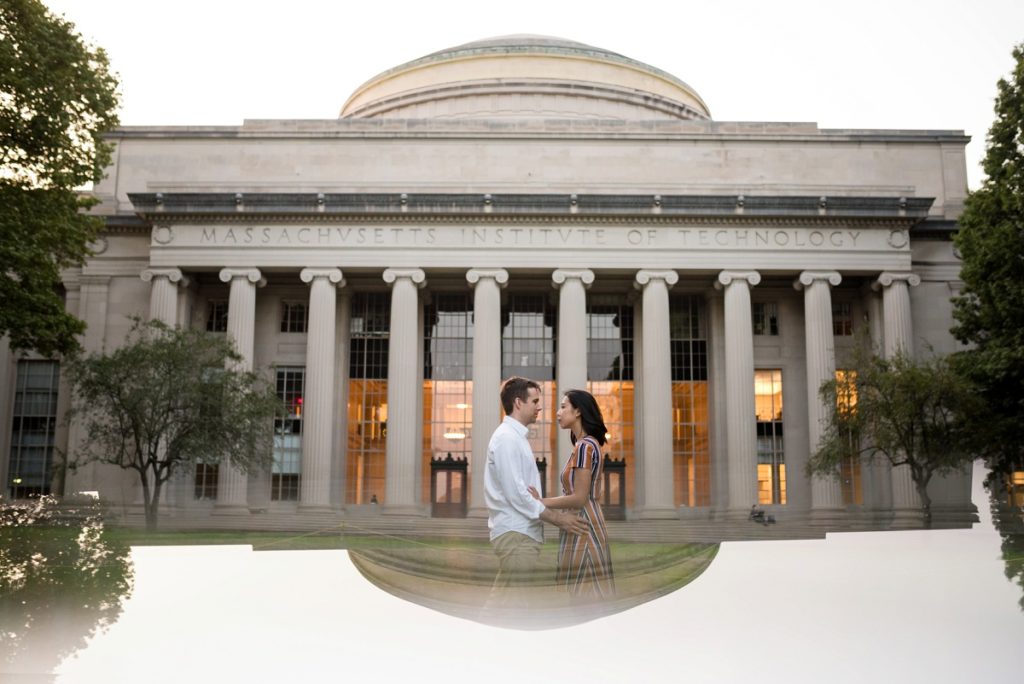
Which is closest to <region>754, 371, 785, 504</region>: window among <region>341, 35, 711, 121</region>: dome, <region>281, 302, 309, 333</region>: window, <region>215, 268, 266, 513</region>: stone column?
<region>341, 35, 711, 121</region>: dome

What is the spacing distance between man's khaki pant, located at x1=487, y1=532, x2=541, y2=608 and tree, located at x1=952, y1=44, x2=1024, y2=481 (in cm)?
2995

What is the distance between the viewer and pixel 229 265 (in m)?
47.7

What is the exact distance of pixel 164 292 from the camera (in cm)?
4750

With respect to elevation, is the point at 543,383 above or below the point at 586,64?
below

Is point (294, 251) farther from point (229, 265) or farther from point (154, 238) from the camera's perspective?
point (154, 238)

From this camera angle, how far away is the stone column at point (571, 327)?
46.9 meters

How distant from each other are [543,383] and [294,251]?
1439 cm

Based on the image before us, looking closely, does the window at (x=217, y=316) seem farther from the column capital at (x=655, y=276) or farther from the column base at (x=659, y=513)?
the column base at (x=659, y=513)

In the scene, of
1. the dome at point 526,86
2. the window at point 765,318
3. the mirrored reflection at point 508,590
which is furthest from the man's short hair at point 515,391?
the dome at point 526,86

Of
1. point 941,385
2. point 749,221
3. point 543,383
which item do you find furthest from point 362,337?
point 941,385

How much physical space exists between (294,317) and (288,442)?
660 centimetres

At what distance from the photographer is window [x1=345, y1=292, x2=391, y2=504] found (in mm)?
49625

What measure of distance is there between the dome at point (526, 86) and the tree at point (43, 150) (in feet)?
103

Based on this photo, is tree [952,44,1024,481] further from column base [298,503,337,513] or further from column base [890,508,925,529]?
column base [298,503,337,513]
